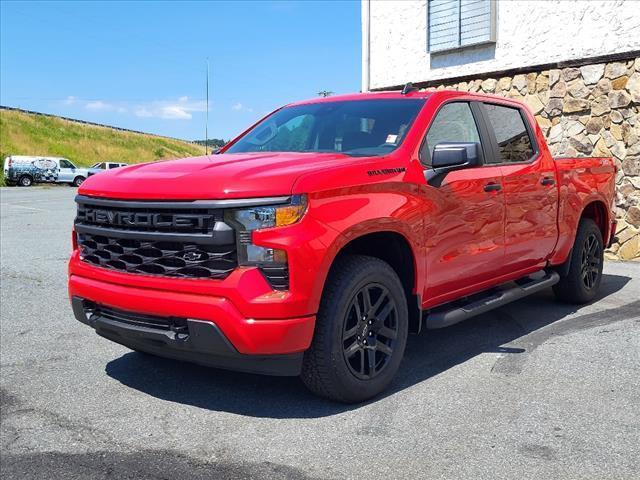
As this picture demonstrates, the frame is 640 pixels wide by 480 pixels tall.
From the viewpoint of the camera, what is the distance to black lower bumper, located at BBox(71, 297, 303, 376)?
3627mm

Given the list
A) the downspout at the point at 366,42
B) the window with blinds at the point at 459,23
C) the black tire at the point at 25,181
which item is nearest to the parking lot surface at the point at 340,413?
the window with blinds at the point at 459,23

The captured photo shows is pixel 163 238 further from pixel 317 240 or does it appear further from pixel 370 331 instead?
pixel 370 331

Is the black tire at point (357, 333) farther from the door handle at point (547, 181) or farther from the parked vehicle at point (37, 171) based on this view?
the parked vehicle at point (37, 171)

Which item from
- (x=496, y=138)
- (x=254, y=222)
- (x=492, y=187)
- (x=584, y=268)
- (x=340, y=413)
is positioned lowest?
(x=340, y=413)

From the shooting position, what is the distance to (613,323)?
6.02 metres

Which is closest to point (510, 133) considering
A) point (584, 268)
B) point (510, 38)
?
point (584, 268)

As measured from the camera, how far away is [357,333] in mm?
4023

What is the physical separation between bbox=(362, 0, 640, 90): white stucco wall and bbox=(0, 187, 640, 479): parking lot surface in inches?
226

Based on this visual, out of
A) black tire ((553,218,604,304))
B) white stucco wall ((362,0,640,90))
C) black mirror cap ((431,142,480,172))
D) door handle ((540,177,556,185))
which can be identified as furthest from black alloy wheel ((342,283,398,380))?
white stucco wall ((362,0,640,90))

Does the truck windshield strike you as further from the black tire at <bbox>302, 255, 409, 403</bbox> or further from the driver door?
the black tire at <bbox>302, 255, 409, 403</bbox>

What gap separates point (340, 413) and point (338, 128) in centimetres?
208

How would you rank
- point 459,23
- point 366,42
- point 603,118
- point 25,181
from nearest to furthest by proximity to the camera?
point 603,118 → point 459,23 → point 366,42 → point 25,181

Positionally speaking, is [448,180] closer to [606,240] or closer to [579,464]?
[579,464]

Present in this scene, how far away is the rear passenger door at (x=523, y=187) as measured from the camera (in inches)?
211
